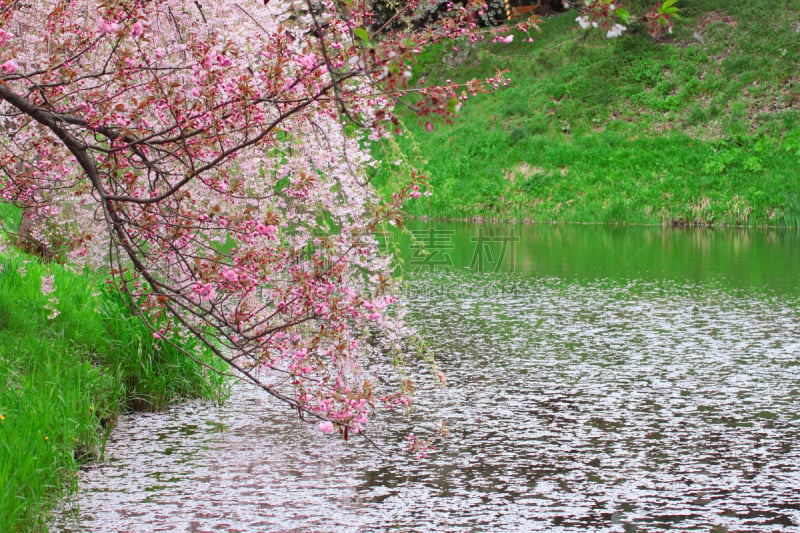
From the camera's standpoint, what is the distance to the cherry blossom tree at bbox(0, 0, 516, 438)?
6.19 metres

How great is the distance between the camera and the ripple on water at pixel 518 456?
691cm

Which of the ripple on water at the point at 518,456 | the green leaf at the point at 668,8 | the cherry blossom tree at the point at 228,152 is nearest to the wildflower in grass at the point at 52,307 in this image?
the cherry blossom tree at the point at 228,152

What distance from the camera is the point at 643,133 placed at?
3722 cm

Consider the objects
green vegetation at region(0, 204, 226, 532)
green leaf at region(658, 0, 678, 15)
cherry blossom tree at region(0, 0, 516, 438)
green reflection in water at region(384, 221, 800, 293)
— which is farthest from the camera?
green reflection in water at region(384, 221, 800, 293)

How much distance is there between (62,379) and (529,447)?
420 centimetres

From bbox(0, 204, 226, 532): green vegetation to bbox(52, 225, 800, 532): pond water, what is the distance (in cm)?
26

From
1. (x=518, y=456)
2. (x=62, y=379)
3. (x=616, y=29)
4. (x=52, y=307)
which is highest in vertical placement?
(x=616, y=29)

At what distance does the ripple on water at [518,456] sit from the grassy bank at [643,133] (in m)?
19.0

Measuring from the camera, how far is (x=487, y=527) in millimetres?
6699

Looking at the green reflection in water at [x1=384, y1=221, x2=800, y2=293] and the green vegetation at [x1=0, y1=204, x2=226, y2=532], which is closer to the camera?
the green vegetation at [x1=0, y1=204, x2=226, y2=532]

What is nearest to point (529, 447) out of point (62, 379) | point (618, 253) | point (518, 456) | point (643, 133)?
point (518, 456)

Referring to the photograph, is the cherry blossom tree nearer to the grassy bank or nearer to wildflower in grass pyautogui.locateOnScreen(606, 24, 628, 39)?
wildflower in grass pyautogui.locateOnScreen(606, 24, 628, 39)

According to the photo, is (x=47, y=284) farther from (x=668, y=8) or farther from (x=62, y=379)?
(x=668, y=8)

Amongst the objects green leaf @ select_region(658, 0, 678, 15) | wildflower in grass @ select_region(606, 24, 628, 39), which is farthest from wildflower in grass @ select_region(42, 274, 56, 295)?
green leaf @ select_region(658, 0, 678, 15)
